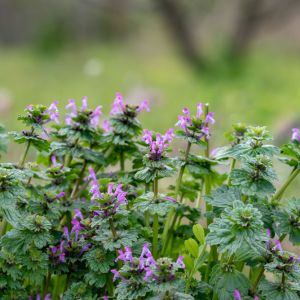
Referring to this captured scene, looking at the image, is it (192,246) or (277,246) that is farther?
(192,246)

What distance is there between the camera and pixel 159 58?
11.4 meters

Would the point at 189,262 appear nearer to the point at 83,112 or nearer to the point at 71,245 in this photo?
the point at 71,245

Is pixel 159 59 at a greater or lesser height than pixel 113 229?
greater

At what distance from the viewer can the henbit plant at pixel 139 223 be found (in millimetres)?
1461

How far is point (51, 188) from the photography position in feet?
6.14

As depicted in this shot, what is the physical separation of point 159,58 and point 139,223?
961cm

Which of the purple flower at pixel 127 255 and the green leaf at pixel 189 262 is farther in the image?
the green leaf at pixel 189 262

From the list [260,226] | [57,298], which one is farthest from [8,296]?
[260,226]

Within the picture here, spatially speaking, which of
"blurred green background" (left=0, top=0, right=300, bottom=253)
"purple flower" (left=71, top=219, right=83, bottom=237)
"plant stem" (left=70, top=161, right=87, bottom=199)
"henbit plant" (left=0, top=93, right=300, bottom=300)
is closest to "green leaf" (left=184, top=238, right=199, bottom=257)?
"henbit plant" (left=0, top=93, right=300, bottom=300)

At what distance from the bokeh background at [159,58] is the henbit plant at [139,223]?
316 centimetres

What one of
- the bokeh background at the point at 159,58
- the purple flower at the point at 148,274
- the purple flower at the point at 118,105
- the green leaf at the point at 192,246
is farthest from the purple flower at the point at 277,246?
the bokeh background at the point at 159,58

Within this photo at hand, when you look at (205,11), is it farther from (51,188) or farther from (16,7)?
(51,188)

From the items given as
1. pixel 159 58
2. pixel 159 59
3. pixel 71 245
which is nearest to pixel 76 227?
pixel 71 245

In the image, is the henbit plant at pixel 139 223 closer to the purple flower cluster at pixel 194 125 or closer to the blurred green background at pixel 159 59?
the purple flower cluster at pixel 194 125
